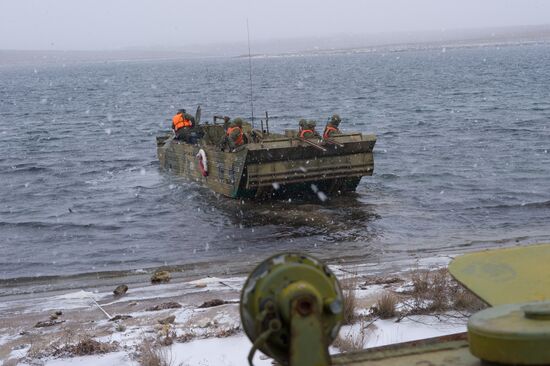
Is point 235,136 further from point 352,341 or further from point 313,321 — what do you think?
point 313,321

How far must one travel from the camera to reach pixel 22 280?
551 inches

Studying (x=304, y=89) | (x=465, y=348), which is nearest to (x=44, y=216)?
(x=465, y=348)

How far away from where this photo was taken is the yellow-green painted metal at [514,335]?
3086 millimetres

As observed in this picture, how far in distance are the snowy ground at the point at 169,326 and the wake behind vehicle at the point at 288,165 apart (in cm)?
483

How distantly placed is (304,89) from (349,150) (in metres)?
53.7

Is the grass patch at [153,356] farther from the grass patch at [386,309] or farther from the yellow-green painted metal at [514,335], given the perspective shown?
the yellow-green painted metal at [514,335]

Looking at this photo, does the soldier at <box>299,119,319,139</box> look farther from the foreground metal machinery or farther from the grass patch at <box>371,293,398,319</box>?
the foreground metal machinery

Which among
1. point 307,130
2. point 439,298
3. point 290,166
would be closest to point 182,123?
point 307,130

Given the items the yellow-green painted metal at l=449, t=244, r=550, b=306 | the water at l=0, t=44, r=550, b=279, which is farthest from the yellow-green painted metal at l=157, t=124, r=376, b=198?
the yellow-green painted metal at l=449, t=244, r=550, b=306

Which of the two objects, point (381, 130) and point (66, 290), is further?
point (381, 130)

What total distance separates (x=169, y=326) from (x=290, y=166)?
8.53 m

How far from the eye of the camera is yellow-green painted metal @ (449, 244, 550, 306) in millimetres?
3898

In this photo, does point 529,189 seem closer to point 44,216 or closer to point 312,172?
point 312,172

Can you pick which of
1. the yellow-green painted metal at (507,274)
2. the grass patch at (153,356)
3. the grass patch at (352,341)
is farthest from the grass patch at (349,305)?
the yellow-green painted metal at (507,274)
